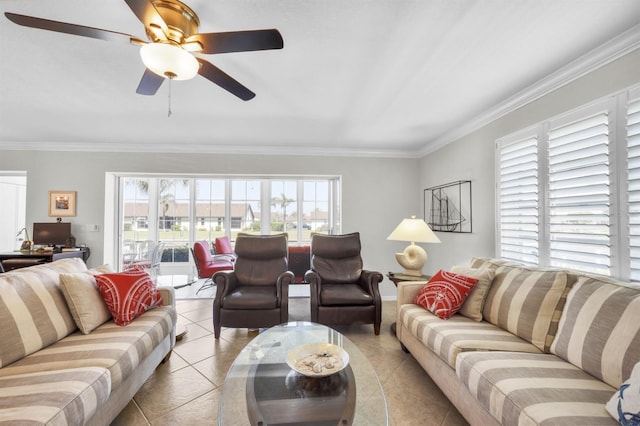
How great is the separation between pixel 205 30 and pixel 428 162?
140 inches

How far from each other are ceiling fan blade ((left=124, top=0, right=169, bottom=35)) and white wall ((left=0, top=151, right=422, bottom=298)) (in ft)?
9.77

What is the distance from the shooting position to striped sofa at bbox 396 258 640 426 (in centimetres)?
119

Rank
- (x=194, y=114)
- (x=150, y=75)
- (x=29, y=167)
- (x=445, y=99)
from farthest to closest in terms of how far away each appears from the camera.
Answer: (x=29, y=167) → (x=194, y=114) → (x=445, y=99) → (x=150, y=75)

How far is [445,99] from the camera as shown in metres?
2.57

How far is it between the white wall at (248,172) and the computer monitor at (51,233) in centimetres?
13

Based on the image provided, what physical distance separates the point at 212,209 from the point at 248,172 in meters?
1.98

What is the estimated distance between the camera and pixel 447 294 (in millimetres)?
2141

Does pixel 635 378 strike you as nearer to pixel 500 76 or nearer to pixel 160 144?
pixel 500 76

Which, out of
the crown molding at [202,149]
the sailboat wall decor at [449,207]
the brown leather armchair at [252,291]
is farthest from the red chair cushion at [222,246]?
the sailboat wall decor at [449,207]

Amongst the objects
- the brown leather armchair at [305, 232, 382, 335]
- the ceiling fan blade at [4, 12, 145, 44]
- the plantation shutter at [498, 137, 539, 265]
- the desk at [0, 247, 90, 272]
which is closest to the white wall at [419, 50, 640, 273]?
the plantation shutter at [498, 137, 539, 265]

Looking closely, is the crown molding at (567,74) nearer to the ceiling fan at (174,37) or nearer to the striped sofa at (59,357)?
the ceiling fan at (174,37)

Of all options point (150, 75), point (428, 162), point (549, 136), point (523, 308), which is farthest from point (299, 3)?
point (428, 162)

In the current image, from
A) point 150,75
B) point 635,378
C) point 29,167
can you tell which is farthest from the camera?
point 29,167

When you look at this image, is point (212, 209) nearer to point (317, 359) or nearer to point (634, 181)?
point (317, 359)
